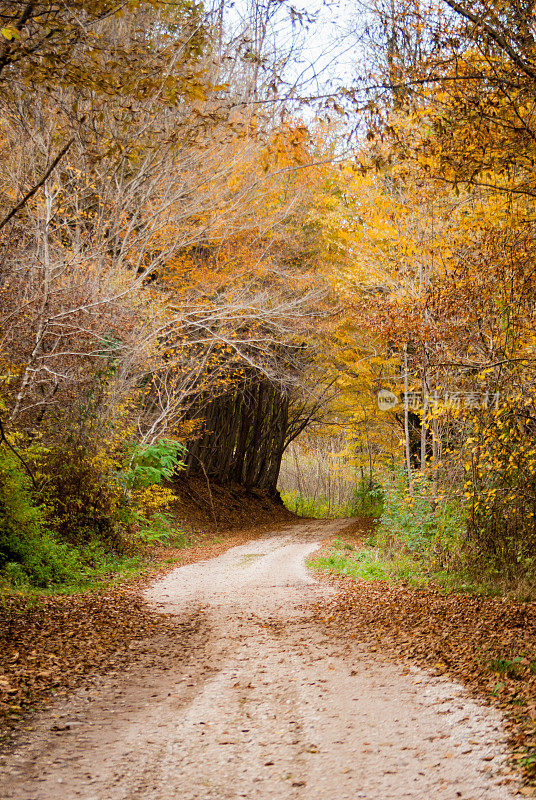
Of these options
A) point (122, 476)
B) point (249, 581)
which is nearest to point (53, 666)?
point (249, 581)

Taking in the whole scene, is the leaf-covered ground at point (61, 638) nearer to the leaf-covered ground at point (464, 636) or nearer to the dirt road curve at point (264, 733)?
the dirt road curve at point (264, 733)

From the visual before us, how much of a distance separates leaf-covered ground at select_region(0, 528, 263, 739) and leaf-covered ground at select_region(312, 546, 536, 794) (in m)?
2.39

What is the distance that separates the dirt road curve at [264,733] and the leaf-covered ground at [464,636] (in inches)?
7.4

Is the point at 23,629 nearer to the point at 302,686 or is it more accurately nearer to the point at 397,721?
the point at 302,686

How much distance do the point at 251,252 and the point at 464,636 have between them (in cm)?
1257

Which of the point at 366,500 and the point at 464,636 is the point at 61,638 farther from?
the point at 366,500

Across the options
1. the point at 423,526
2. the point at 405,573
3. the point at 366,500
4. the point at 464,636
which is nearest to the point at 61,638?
the point at 464,636

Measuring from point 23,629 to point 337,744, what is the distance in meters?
3.97

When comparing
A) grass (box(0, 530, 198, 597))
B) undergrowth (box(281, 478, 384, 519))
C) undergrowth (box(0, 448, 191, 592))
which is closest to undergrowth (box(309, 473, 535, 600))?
grass (box(0, 530, 198, 597))

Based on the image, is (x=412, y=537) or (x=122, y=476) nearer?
(x=412, y=537)

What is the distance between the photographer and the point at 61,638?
6426 millimetres

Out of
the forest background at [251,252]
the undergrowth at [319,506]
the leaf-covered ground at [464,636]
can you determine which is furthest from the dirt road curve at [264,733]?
the undergrowth at [319,506]

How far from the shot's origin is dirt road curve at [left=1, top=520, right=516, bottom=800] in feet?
11.1

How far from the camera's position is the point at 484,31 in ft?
16.3
